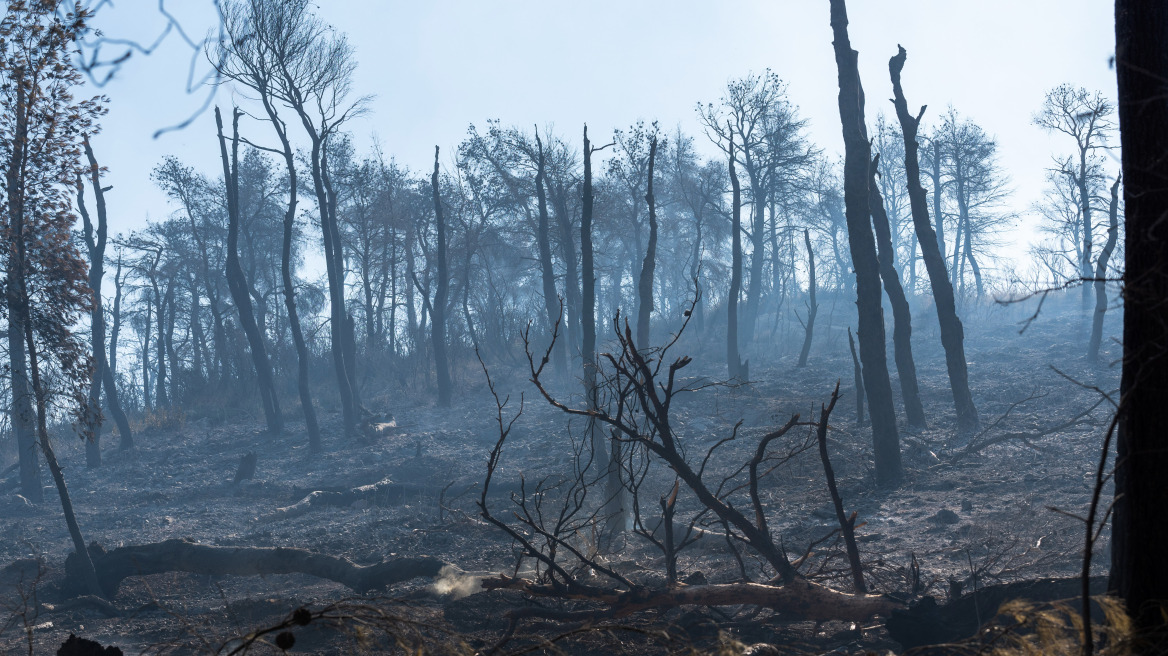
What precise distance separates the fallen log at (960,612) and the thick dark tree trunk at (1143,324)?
5.34 feet

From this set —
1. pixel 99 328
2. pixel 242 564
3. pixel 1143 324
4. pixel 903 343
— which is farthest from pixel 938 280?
pixel 99 328

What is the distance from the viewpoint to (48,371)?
1053 centimetres

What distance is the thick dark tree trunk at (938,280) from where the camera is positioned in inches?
648

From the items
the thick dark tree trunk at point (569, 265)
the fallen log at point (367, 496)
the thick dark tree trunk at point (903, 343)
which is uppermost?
the thick dark tree trunk at point (569, 265)

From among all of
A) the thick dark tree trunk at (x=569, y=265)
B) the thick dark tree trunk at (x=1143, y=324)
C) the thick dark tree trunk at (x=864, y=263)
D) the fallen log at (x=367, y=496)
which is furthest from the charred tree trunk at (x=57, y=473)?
the thick dark tree trunk at (x=569, y=265)

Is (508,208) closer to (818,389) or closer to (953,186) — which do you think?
(818,389)

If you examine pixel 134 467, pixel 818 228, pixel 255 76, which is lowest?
pixel 134 467

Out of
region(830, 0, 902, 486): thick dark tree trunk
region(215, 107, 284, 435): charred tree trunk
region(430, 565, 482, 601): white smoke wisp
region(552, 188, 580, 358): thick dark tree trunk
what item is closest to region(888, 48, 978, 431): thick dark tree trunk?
region(830, 0, 902, 486): thick dark tree trunk

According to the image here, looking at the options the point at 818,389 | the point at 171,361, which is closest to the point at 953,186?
the point at 818,389

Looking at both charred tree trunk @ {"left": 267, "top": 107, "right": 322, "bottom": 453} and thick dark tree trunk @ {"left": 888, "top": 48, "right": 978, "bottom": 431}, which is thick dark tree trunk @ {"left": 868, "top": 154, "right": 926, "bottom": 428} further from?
charred tree trunk @ {"left": 267, "top": 107, "right": 322, "bottom": 453}

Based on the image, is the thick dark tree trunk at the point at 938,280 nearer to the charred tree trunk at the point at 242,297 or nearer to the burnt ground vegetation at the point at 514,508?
the burnt ground vegetation at the point at 514,508

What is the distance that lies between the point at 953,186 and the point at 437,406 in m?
26.8

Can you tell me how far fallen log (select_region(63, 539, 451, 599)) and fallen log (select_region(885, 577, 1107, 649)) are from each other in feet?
16.0

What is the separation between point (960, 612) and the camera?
5.18 metres
